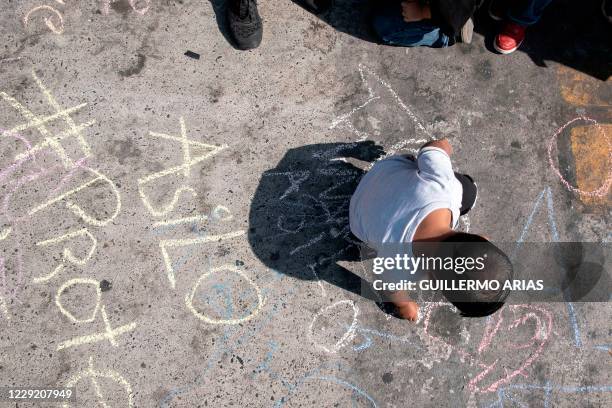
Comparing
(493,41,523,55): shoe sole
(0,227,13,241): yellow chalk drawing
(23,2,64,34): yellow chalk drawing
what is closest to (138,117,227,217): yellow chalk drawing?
(0,227,13,241): yellow chalk drawing

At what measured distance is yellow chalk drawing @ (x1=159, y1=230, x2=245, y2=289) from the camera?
3.07 metres

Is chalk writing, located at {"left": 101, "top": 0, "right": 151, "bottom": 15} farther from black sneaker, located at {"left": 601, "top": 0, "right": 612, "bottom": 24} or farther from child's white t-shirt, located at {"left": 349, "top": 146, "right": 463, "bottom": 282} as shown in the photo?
black sneaker, located at {"left": 601, "top": 0, "right": 612, "bottom": 24}

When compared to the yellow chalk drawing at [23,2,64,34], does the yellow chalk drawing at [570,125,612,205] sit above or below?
below

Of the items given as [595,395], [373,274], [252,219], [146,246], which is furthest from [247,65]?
[595,395]

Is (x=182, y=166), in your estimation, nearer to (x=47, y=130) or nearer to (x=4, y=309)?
(x=47, y=130)

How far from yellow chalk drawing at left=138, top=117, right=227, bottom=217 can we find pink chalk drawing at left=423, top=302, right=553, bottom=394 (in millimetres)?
1769

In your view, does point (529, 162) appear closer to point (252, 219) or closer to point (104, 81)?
point (252, 219)

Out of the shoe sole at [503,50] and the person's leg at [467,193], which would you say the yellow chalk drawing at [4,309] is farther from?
the shoe sole at [503,50]

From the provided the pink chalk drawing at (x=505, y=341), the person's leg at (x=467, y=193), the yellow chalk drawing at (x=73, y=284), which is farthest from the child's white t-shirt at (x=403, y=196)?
the yellow chalk drawing at (x=73, y=284)

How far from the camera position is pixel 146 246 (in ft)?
10.1

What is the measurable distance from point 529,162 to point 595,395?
1.58 m

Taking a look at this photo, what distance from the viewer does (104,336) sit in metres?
2.97

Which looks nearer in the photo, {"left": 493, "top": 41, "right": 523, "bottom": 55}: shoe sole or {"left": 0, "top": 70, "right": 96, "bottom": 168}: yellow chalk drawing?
{"left": 0, "top": 70, "right": 96, "bottom": 168}: yellow chalk drawing

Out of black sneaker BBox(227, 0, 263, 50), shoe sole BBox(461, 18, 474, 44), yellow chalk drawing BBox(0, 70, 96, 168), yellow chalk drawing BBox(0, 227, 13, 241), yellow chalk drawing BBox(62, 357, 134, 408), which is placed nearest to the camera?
yellow chalk drawing BBox(62, 357, 134, 408)
